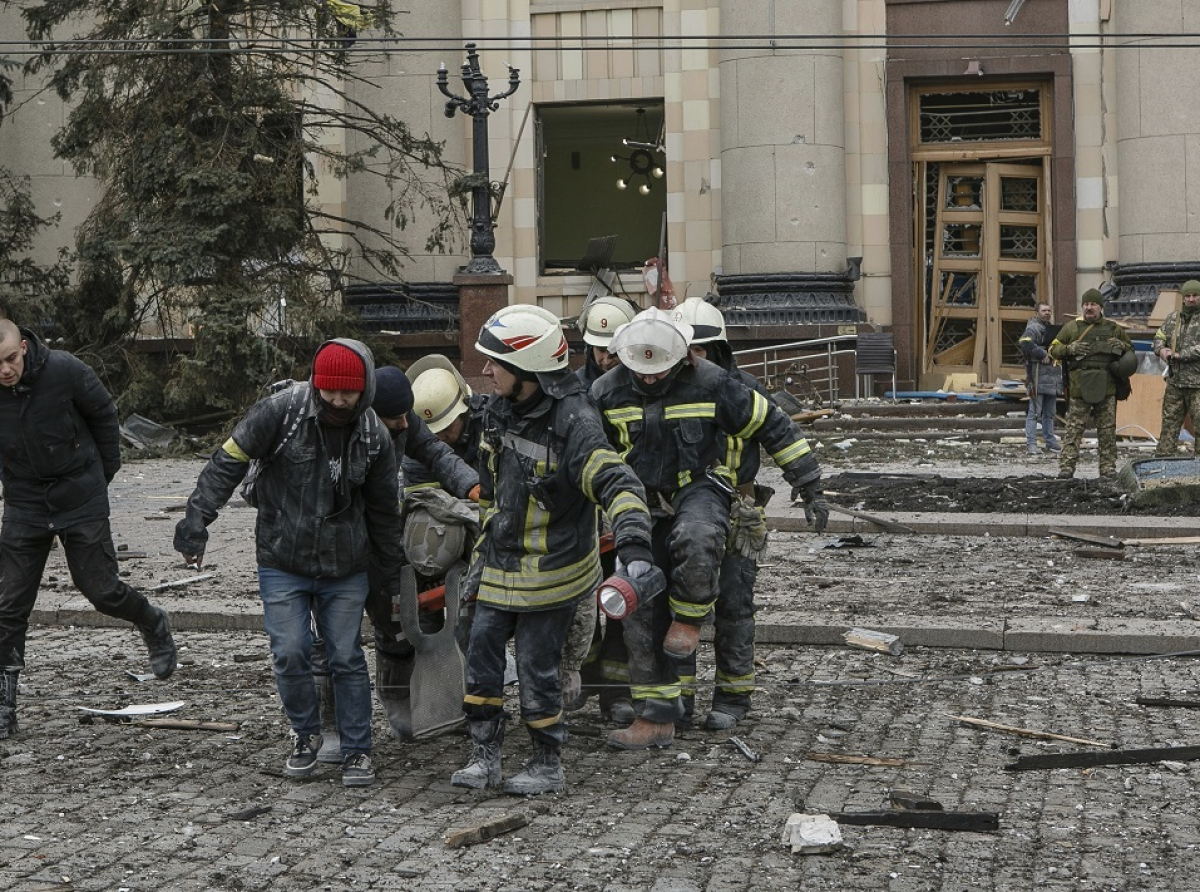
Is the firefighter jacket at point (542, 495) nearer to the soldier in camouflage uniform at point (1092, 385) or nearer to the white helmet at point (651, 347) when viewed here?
the white helmet at point (651, 347)

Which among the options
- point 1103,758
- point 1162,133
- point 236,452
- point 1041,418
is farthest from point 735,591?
point 1162,133

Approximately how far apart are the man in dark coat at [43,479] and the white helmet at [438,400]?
142 cm

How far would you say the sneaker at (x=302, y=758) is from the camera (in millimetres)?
6695

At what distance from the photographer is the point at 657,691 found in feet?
23.6

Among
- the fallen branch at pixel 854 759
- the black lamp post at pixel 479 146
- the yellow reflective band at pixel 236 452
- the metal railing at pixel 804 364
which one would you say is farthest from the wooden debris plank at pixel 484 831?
the metal railing at pixel 804 364

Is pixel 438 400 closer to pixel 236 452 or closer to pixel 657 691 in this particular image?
pixel 236 452

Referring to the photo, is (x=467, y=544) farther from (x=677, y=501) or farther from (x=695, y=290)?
(x=695, y=290)

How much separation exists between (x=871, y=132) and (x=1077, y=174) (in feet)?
10.2

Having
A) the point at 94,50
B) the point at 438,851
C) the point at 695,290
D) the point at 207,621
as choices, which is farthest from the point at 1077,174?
Result: the point at 438,851

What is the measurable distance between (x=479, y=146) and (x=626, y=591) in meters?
19.0

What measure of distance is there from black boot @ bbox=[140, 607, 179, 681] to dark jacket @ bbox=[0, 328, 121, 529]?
648mm

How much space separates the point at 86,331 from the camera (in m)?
25.7

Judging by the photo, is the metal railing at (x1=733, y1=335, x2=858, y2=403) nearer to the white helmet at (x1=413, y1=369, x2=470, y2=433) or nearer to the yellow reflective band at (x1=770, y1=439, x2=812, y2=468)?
the yellow reflective band at (x1=770, y1=439, x2=812, y2=468)

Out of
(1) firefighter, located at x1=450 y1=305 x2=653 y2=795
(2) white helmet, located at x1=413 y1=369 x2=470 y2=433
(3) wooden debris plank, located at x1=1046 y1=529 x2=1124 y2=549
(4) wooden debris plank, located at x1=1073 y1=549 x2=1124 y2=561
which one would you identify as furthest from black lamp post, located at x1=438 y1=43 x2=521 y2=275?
(1) firefighter, located at x1=450 y1=305 x2=653 y2=795
